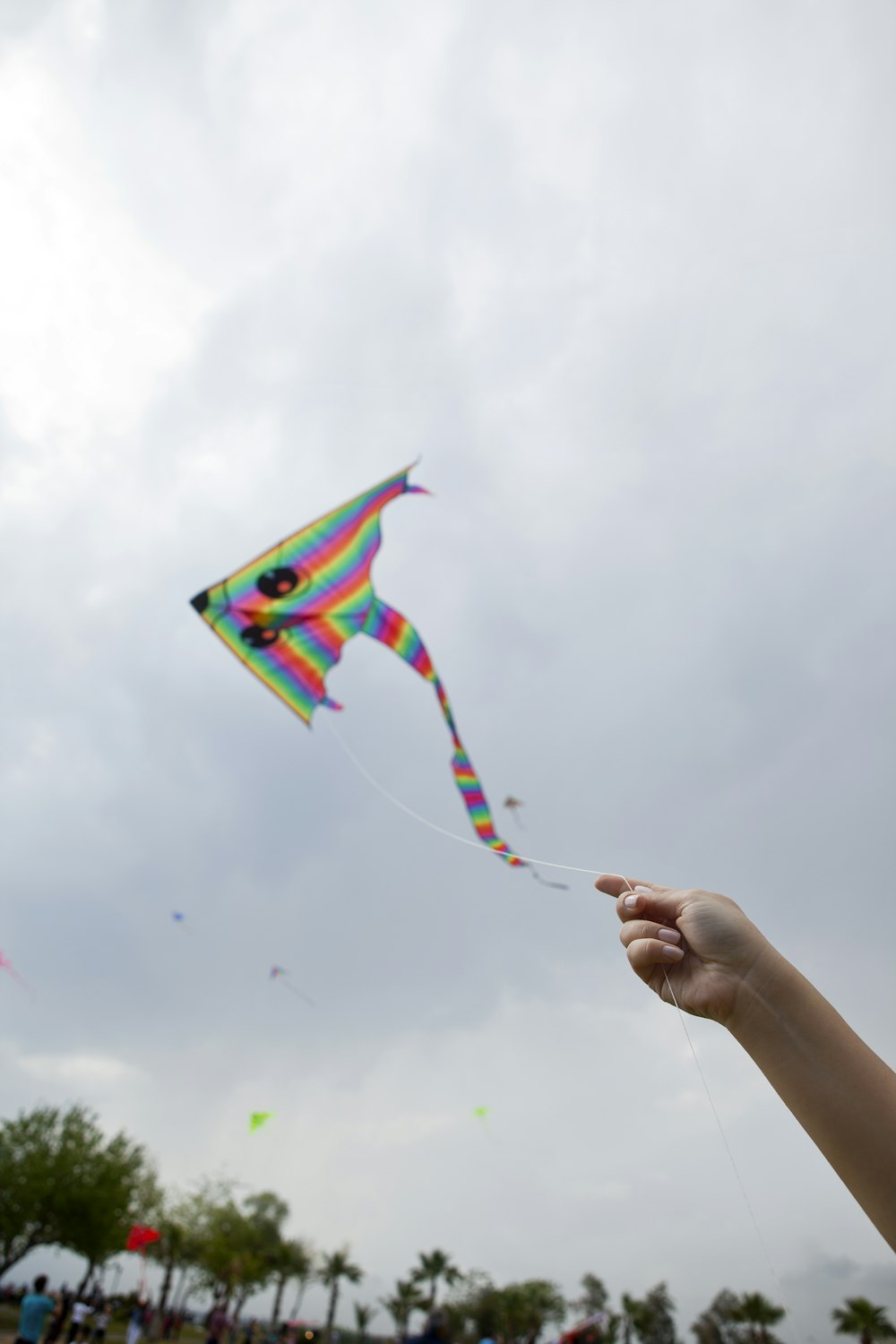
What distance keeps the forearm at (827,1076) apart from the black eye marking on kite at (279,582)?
24.0 feet

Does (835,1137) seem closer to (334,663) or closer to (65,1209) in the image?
(334,663)

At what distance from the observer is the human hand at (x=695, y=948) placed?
1729 millimetres

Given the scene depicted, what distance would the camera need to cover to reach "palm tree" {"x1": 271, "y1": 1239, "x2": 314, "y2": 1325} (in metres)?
54.2

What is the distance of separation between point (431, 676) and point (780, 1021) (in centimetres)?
728

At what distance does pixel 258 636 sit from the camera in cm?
842

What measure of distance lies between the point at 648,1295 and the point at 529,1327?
30.3 m

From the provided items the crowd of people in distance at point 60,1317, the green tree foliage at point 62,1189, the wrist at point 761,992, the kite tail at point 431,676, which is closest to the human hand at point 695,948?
the wrist at point 761,992

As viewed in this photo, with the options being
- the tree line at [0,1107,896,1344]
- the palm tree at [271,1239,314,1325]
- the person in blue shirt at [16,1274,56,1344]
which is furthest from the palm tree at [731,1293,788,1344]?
the person in blue shirt at [16,1274,56,1344]

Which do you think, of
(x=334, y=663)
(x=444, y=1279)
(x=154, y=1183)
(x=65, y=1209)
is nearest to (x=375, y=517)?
(x=334, y=663)

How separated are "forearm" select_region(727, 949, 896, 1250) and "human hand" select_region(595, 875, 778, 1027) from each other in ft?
0.09

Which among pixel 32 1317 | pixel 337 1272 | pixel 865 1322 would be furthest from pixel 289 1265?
pixel 32 1317

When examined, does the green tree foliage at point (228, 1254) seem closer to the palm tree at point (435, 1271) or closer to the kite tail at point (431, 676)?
the palm tree at point (435, 1271)

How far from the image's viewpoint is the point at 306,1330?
1807 inches

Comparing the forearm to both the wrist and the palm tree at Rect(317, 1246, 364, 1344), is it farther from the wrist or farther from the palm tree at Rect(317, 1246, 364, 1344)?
the palm tree at Rect(317, 1246, 364, 1344)
